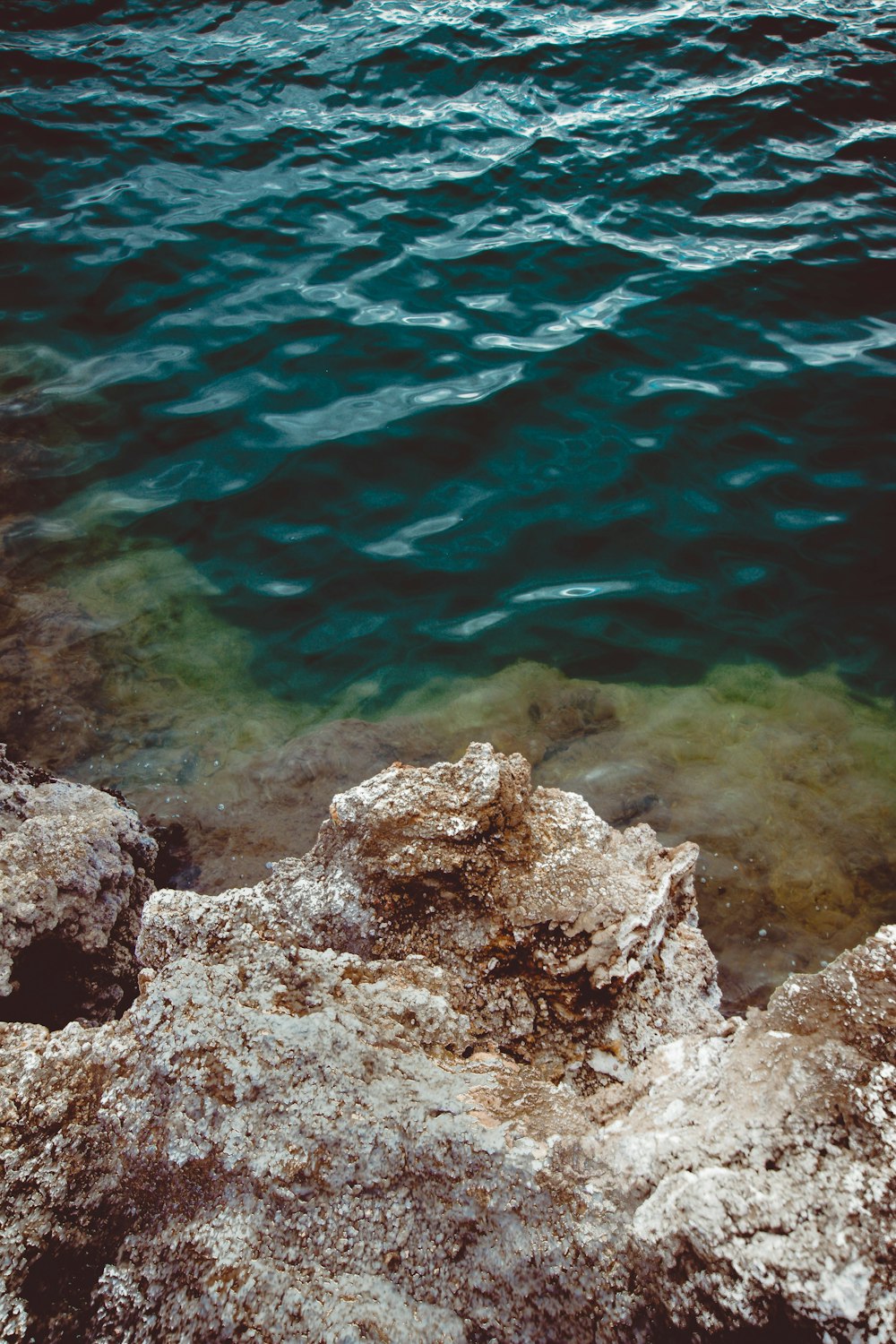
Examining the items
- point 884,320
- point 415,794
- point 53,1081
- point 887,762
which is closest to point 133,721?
point 415,794

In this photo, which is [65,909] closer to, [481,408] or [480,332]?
[481,408]

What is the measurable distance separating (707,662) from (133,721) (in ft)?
9.43

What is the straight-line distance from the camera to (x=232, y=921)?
1875 mm

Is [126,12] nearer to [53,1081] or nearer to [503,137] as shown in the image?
[503,137]

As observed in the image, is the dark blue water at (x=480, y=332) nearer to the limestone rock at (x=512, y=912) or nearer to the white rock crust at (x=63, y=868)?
the white rock crust at (x=63, y=868)

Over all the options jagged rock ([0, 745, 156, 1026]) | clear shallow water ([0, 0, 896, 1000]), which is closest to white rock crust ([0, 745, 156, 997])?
jagged rock ([0, 745, 156, 1026])

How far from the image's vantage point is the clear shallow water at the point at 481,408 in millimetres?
3986

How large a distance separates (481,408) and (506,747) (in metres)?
2.68

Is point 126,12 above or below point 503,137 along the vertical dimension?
above

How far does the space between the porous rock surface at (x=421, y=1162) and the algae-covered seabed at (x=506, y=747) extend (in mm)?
1642

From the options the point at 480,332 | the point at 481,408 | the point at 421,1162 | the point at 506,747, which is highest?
the point at 480,332

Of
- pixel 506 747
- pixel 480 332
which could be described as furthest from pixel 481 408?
pixel 506 747

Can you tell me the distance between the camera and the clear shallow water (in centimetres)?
399

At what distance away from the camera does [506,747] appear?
3.85 m
